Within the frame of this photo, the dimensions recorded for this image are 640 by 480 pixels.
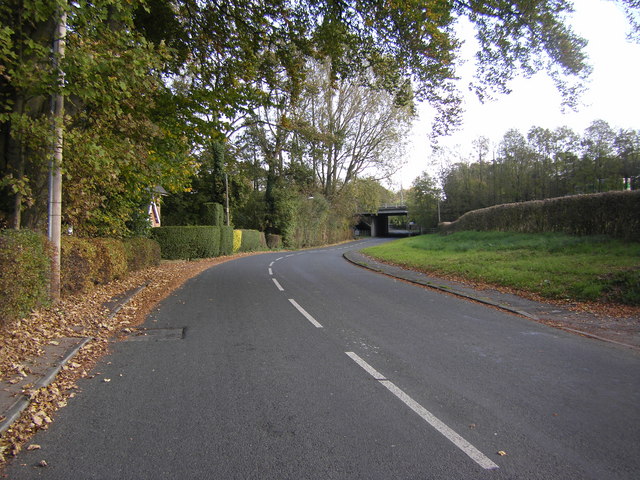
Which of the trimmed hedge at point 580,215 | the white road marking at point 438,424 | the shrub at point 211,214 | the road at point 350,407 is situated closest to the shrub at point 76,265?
the road at point 350,407

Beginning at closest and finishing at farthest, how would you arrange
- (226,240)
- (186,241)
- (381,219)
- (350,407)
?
1. (350,407)
2. (186,241)
3. (226,240)
4. (381,219)

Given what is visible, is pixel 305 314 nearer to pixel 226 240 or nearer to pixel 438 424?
pixel 438 424

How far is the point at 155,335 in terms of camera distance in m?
6.59

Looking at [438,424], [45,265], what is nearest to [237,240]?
[45,265]

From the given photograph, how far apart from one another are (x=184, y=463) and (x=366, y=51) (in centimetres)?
1230

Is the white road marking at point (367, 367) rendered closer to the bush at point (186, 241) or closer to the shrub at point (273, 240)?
the bush at point (186, 241)

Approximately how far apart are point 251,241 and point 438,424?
34081 millimetres

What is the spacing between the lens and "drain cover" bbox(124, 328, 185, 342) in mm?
6348

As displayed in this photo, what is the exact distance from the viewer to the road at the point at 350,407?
115 inches

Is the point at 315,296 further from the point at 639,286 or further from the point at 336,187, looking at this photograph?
the point at 336,187

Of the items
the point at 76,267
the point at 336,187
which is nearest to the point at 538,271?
the point at 76,267

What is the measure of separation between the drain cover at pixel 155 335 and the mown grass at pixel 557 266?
8787 millimetres

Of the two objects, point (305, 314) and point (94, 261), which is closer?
point (305, 314)

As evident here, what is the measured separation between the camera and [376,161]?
4444 centimetres
